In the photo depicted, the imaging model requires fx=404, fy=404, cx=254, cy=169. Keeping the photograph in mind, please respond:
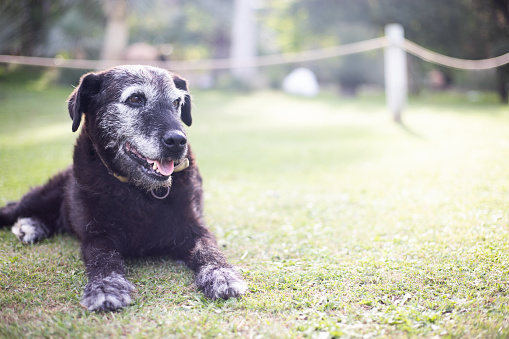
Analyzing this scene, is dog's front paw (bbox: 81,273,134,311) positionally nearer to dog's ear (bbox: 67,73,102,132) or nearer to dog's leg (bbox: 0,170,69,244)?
dog's ear (bbox: 67,73,102,132)

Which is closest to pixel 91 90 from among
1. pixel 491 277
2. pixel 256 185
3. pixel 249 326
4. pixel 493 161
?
pixel 249 326

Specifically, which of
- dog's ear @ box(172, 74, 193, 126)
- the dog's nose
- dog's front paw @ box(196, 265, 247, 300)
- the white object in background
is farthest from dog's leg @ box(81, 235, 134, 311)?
the white object in background

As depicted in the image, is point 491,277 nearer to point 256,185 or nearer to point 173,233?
point 173,233

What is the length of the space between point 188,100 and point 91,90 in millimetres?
991

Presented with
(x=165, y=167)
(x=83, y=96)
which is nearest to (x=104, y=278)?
(x=165, y=167)

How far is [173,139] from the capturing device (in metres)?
3.14

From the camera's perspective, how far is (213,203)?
5195mm

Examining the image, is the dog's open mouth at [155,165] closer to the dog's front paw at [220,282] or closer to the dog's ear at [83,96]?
the dog's ear at [83,96]

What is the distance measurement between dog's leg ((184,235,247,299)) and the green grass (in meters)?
0.08

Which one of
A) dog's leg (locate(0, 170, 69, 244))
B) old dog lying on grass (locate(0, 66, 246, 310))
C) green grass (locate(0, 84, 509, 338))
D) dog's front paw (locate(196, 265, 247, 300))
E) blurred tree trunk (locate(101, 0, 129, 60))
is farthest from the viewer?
blurred tree trunk (locate(101, 0, 129, 60))

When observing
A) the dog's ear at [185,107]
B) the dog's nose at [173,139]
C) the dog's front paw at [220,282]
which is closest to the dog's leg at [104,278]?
the dog's front paw at [220,282]

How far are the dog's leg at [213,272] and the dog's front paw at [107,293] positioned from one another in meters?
0.49

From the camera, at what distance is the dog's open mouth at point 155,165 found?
3.22 meters

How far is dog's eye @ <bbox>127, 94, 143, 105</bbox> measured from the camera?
136 inches
